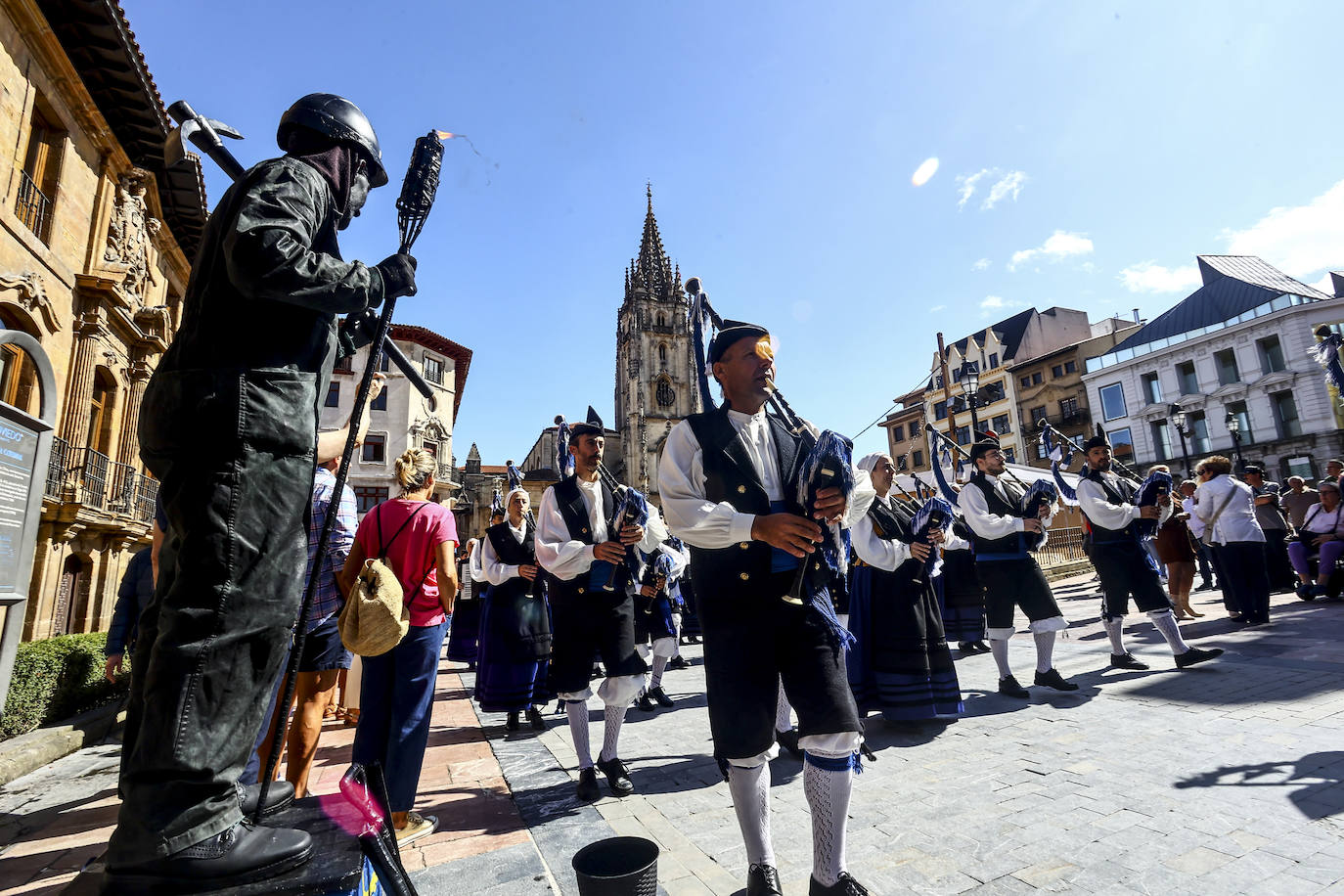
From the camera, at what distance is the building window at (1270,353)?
3372 cm

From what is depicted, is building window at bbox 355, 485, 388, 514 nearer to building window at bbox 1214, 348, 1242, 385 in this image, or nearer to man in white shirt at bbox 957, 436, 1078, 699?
man in white shirt at bbox 957, 436, 1078, 699

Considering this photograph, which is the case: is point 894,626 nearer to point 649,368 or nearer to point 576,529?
point 576,529

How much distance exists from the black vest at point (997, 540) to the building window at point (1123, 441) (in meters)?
39.9

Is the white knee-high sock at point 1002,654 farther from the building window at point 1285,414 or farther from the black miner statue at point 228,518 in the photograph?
the building window at point 1285,414

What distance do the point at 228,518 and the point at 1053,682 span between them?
21.0 ft

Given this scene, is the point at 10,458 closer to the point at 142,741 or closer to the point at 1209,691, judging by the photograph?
the point at 142,741

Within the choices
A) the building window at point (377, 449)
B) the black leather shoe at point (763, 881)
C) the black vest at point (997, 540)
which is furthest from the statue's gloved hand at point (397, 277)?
the building window at point (377, 449)

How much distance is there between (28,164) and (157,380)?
49.5 feet

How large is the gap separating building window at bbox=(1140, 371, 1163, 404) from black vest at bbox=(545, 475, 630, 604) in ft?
150

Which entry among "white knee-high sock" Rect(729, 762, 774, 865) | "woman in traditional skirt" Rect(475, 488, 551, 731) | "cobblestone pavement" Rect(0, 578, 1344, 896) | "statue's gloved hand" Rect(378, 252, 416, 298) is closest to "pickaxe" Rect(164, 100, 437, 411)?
"statue's gloved hand" Rect(378, 252, 416, 298)

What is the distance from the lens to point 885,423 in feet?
180

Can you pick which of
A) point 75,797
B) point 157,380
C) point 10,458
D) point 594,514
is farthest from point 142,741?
point 75,797

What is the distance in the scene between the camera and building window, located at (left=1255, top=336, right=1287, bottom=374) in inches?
1328

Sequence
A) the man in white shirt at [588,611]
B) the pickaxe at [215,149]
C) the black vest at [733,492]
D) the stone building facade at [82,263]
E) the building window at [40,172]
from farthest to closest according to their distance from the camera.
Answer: the building window at [40,172]
the stone building facade at [82,263]
the man in white shirt at [588,611]
the black vest at [733,492]
the pickaxe at [215,149]
